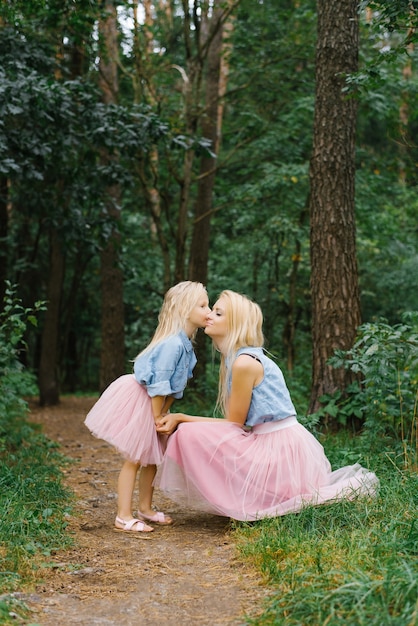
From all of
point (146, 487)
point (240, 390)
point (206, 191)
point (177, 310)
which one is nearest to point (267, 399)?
point (240, 390)

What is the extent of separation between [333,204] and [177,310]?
2.60 metres

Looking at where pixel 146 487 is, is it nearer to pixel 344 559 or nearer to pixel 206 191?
pixel 344 559

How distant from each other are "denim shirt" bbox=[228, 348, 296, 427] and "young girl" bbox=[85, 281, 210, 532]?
16.0 inches

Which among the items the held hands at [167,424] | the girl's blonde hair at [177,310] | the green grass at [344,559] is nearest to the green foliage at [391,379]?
the green grass at [344,559]

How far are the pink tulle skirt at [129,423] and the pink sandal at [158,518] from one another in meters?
0.41

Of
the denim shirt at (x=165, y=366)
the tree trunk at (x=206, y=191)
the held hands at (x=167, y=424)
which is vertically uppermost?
the tree trunk at (x=206, y=191)

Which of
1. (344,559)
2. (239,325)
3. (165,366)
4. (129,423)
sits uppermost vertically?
(239,325)

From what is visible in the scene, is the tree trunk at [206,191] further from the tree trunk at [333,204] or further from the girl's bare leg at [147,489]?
the girl's bare leg at [147,489]

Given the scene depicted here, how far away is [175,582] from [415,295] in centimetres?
1068

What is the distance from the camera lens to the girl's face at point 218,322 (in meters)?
4.68

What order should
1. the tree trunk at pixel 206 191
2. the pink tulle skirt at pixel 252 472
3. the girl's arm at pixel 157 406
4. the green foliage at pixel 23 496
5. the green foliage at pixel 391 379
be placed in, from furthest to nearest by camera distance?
the tree trunk at pixel 206 191, the green foliage at pixel 391 379, the girl's arm at pixel 157 406, the pink tulle skirt at pixel 252 472, the green foliage at pixel 23 496

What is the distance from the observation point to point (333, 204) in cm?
667

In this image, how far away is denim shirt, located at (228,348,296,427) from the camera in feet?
14.9

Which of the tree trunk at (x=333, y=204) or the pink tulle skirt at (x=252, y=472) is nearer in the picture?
the pink tulle skirt at (x=252, y=472)
